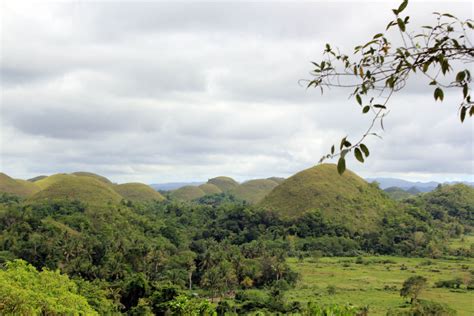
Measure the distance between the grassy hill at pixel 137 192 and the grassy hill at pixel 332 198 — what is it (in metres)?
54.7

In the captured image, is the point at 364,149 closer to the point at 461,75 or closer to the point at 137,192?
the point at 461,75

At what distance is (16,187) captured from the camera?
14012 centimetres

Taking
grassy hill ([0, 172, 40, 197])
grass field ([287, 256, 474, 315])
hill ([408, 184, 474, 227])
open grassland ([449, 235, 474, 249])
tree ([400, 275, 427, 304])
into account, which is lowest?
grass field ([287, 256, 474, 315])

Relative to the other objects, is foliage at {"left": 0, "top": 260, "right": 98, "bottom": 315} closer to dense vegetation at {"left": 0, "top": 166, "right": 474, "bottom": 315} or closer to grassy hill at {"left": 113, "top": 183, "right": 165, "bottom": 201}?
dense vegetation at {"left": 0, "top": 166, "right": 474, "bottom": 315}

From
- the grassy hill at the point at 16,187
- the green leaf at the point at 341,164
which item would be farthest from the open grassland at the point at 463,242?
the grassy hill at the point at 16,187

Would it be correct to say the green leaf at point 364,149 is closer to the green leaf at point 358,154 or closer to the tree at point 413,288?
the green leaf at point 358,154

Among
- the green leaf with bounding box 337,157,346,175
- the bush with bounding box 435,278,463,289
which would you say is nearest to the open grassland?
the bush with bounding box 435,278,463,289

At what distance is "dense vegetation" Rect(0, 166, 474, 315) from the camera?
34.2m

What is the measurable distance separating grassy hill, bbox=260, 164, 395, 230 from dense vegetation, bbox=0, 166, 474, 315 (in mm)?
488

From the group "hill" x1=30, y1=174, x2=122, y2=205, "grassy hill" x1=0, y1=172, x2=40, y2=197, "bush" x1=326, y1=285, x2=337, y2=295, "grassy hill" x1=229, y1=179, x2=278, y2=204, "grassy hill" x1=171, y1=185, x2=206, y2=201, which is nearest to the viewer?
"bush" x1=326, y1=285, x2=337, y2=295

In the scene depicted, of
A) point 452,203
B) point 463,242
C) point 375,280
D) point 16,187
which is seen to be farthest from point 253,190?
point 375,280

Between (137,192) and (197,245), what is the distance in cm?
9305

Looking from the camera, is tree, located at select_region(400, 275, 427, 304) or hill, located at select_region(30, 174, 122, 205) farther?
hill, located at select_region(30, 174, 122, 205)

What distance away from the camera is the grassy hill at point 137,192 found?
493 feet
